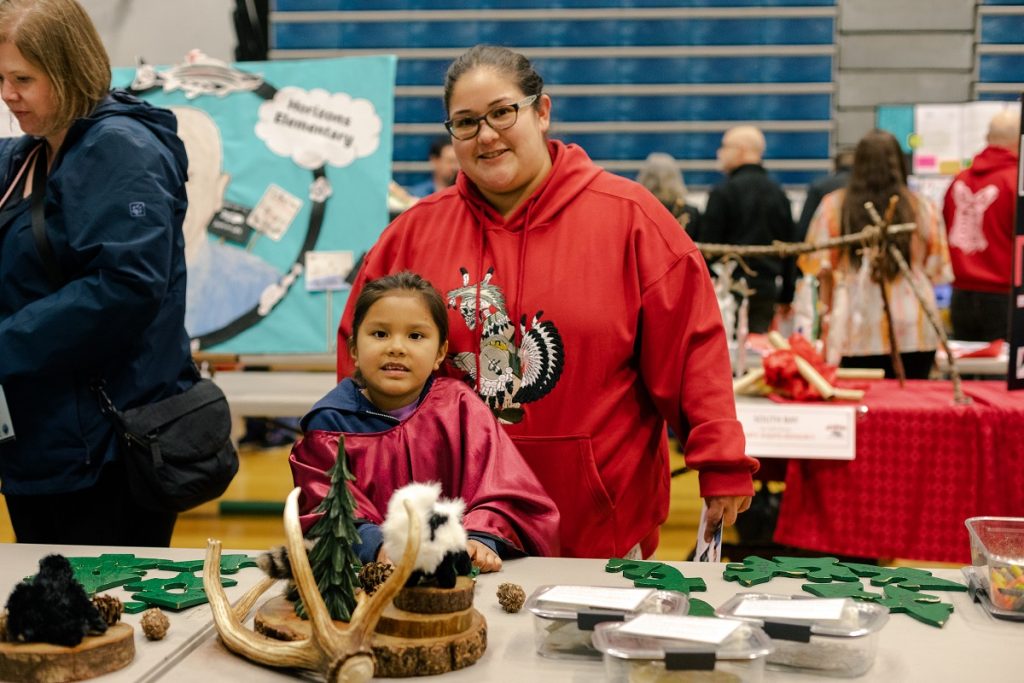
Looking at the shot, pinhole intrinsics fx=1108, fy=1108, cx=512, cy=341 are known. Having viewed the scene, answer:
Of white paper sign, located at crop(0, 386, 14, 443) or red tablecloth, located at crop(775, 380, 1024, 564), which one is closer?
white paper sign, located at crop(0, 386, 14, 443)

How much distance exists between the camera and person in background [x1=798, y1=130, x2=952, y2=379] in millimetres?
4262

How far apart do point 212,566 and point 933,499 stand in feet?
8.46

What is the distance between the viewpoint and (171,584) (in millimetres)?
1718

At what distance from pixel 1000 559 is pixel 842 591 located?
0.77 ft

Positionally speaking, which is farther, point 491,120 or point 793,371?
point 793,371

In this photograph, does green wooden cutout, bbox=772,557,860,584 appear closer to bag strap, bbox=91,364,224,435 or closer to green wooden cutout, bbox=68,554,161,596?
green wooden cutout, bbox=68,554,161,596

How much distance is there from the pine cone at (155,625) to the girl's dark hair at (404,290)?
672mm

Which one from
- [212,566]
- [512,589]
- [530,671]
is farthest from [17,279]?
[530,671]

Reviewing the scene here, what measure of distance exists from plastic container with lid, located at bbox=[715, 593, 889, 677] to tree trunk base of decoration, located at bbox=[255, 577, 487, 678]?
328 mm

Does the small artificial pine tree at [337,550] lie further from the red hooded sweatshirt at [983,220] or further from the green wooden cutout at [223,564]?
the red hooded sweatshirt at [983,220]

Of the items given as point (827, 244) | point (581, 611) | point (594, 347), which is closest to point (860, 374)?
point (827, 244)

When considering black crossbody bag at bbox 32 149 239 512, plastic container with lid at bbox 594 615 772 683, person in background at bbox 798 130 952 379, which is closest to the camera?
plastic container with lid at bbox 594 615 772 683

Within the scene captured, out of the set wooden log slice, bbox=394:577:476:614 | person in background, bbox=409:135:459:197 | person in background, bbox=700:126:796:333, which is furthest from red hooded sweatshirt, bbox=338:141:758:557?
person in background, bbox=700:126:796:333

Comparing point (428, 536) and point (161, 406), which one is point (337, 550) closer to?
point (428, 536)
